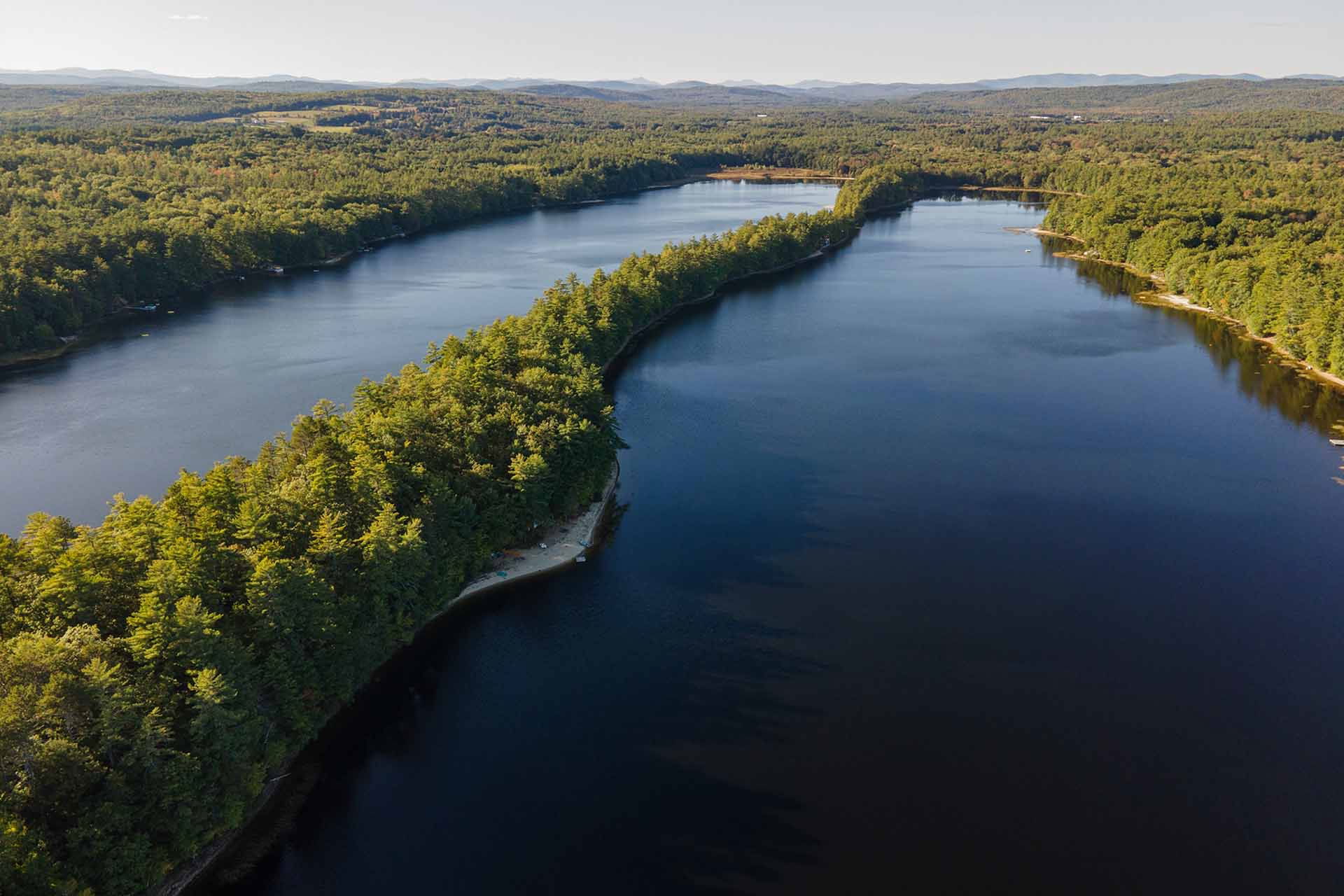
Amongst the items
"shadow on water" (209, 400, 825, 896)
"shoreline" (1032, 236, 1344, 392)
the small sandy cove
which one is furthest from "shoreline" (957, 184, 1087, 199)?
"shadow on water" (209, 400, 825, 896)

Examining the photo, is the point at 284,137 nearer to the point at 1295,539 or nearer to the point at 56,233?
the point at 56,233

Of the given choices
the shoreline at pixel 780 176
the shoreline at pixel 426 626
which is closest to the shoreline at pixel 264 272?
the shoreline at pixel 780 176

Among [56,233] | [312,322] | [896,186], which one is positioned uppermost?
[896,186]

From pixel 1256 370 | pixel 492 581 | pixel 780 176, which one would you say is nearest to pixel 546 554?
pixel 492 581

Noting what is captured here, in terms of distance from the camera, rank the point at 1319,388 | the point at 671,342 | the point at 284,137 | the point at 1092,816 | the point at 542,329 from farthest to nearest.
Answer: the point at 284,137, the point at 671,342, the point at 1319,388, the point at 542,329, the point at 1092,816

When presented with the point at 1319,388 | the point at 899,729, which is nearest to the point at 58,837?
the point at 899,729

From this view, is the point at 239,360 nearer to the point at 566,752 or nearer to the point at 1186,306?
the point at 566,752
